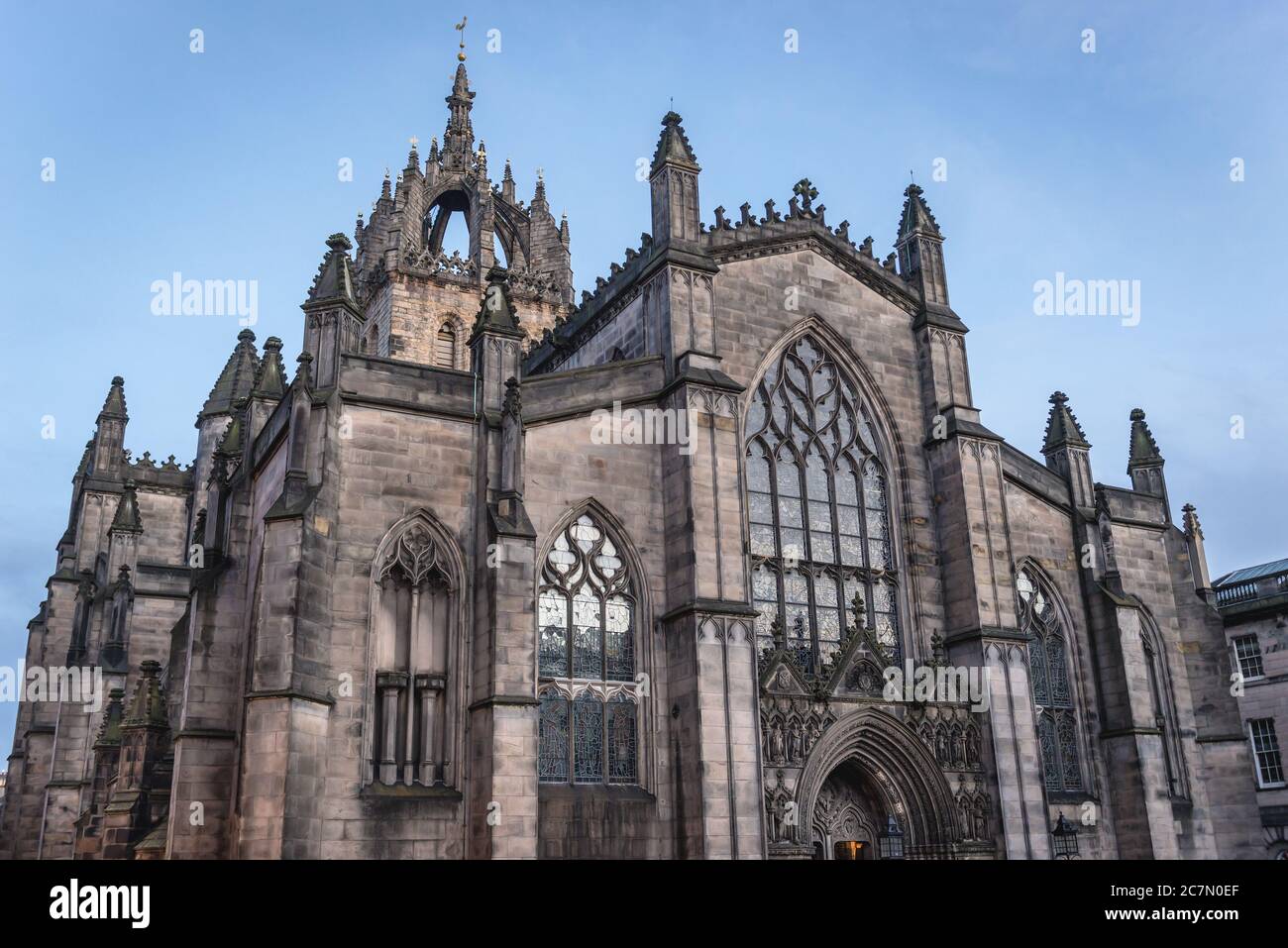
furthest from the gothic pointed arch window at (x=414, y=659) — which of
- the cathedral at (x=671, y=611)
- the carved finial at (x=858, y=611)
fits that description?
the carved finial at (x=858, y=611)

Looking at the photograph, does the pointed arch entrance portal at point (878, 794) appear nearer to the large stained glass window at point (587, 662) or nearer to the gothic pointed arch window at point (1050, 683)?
the gothic pointed arch window at point (1050, 683)

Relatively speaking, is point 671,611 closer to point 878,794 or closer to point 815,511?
point 815,511

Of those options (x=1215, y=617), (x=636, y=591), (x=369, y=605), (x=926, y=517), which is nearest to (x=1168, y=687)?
(x=1215, y=617)

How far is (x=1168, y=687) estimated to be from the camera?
88.0 ft

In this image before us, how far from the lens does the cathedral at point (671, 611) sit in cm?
1780

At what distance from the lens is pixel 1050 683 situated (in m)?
24.9

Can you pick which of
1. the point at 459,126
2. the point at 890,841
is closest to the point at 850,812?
the point at 890,841

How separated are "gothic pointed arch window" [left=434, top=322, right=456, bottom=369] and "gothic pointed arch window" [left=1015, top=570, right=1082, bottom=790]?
20.5 metres

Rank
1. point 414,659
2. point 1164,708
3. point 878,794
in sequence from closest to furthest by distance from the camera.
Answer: point 414,659 → point 878,794 → point 1164,708

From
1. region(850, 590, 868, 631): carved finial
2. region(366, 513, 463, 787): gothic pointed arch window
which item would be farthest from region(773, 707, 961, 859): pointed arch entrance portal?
region(366, 513, 463, 787): gothic pointed arch window

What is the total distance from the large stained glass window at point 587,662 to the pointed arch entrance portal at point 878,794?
4260mm

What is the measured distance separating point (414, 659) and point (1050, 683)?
14521 millimetres
